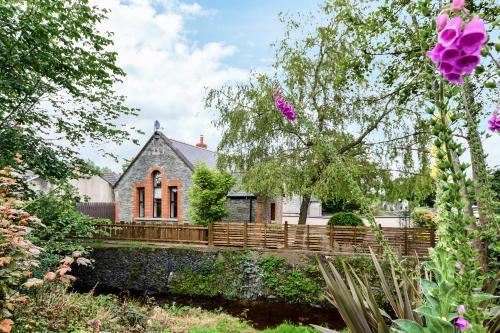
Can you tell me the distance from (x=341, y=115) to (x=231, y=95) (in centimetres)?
429

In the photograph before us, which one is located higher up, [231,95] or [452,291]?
[231,95]

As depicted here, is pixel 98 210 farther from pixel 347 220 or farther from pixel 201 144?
pixel 347 220

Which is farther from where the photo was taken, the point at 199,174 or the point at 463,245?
the point at 199,174

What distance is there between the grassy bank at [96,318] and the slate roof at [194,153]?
451 inches

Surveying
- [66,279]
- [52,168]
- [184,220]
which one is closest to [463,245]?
[66,279]

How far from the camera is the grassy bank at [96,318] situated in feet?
16.7

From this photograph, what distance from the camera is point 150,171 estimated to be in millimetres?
21078

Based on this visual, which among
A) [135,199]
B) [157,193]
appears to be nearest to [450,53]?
[157,193]

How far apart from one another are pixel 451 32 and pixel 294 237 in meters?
12.6

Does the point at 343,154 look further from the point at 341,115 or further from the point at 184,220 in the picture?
the point at 184,220

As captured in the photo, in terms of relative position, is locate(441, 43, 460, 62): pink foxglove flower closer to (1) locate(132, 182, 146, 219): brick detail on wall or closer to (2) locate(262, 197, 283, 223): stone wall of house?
(2) locate(262, 197, 283, 223): stone wall of house

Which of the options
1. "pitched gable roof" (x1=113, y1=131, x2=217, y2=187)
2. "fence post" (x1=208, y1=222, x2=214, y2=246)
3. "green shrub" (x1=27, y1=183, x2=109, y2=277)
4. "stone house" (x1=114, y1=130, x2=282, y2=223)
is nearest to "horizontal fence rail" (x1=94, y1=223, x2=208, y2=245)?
"fence post" (x1=208, y1=222, x2=214, y2=246)

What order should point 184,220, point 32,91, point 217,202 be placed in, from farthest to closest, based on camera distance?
1. point 184,220
2. point 217,202
3. point 32,91

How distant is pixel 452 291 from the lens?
5.77 feet
